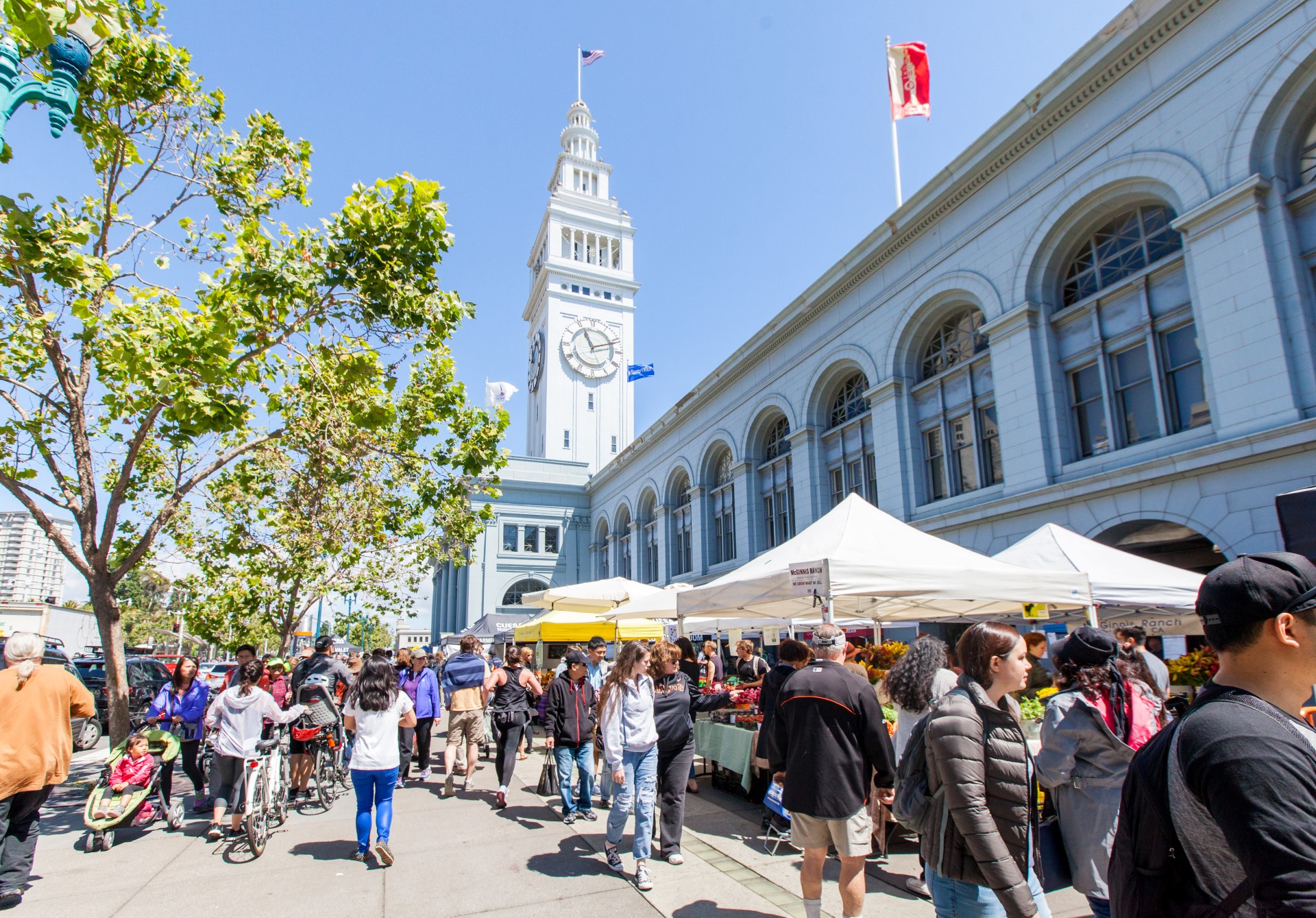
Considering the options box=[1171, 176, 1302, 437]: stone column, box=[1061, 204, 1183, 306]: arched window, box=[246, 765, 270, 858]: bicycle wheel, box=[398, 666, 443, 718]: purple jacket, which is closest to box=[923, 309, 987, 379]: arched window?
box=[1061, 204, 1183, 306]: arched window

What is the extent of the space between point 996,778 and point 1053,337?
50.6 feet

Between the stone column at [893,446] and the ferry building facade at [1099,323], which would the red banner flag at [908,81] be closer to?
the ferry building facade at [1099,323]

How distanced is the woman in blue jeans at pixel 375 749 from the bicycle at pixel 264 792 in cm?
103

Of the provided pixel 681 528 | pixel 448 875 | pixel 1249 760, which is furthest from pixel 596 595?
pixel 681 528

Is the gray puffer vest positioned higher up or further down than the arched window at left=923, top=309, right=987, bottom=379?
further down

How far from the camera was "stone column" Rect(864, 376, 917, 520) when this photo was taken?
20250 mm

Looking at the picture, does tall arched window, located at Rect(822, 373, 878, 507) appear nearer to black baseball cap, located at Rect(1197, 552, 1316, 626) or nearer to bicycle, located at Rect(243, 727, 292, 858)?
bicycle, located at Rect(243, 727, 292, 858)

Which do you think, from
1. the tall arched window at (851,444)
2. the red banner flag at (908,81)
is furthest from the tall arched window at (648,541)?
the red banner flag at (908,81)

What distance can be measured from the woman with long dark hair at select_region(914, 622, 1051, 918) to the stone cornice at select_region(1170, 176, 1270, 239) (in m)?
12.7

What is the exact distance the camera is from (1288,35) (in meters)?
12.0

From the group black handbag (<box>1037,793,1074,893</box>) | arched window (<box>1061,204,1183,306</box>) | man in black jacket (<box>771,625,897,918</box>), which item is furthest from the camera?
arched window (<box>1061,204,1183,306</box>)

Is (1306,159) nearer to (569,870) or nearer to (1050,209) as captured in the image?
(1050,209)

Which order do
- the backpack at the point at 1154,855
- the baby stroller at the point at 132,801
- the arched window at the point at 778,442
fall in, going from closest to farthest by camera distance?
the backpack at the point at 1154,855
the baby stroller at the point at 132,801
the arched window at the point at 778,442

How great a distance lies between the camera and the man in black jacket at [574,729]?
333 inches
